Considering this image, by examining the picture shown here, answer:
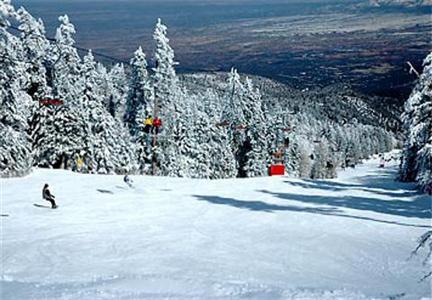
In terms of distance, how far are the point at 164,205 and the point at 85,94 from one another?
22793 mm

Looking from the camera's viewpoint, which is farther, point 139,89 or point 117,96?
point 117,96

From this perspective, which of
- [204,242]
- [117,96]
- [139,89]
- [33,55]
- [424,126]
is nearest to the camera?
[204,242]

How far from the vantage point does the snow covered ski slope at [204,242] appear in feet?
46.8

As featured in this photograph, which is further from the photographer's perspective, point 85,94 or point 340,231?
point 85,94

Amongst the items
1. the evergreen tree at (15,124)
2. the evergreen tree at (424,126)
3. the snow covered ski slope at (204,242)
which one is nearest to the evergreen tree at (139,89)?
the evergreen tree at (15,124)

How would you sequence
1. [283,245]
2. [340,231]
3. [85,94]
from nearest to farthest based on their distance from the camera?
[283,245] < [340,231] < [85,94]

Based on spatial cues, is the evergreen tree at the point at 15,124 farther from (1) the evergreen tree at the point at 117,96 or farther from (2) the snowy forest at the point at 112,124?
(1) the evergreen tree at the point at 117,96

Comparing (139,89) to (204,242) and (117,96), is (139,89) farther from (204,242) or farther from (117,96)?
(117,96)

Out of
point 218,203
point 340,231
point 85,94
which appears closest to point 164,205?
point 218,203

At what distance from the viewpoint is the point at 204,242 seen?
69.3 ft

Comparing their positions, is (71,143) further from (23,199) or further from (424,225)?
(424,225)

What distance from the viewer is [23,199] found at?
94.7 ft

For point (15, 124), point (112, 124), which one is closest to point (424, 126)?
point (15, 124)

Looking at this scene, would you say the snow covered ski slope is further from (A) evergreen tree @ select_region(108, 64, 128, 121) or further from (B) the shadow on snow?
(A) evergreen tree @ select_region(108, 64, 128, 121)
